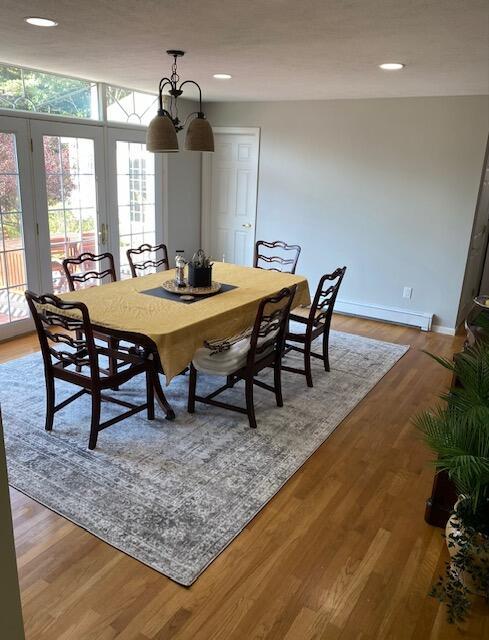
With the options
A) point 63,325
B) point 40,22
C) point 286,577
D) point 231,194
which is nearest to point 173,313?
point 63,325

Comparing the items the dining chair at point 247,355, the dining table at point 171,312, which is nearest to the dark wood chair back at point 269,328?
the dining chair at point 247,355

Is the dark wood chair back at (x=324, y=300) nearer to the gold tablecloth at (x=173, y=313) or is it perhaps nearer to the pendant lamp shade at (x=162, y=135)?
the gold tablecloth at (x=173, y=313)

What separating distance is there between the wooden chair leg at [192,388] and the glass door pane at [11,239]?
89.8 inches

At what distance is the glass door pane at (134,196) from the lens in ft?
18.0

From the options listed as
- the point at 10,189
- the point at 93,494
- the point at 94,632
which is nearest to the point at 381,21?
the point at 93,494

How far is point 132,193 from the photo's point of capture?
18.6ft

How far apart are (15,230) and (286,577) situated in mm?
3833

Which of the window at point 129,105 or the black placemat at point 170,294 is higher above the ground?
the window at point 129,105

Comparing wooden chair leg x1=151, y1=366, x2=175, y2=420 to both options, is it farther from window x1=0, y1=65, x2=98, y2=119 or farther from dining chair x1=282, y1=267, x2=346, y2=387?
window x1=0, y1=65, x2=98, y2=119

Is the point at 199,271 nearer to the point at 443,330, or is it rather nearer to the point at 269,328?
the point at 269,328

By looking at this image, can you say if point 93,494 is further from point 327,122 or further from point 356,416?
point 327,122

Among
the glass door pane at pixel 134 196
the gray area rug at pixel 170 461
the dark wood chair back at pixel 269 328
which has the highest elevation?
the glass door pane at pixel 134 196

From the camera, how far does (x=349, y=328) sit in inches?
213

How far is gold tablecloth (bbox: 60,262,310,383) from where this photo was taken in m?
2.83
